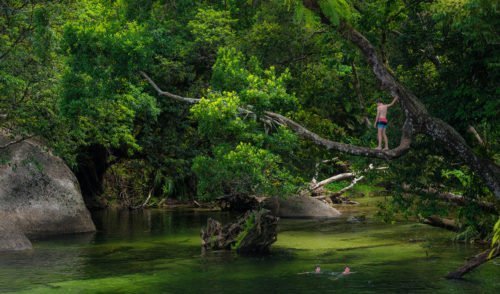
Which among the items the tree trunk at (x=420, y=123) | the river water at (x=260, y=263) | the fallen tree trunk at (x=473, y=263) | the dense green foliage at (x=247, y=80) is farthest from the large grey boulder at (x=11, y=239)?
the fallen tree trunk at (x=473, y=263)

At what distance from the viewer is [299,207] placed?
110 feet

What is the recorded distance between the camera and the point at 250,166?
22641mm

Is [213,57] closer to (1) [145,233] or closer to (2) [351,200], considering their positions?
(1) [145,233]

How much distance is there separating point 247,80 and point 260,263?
200 inches

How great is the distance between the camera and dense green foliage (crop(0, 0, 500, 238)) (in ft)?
53.7

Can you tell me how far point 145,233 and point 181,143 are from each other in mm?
5733

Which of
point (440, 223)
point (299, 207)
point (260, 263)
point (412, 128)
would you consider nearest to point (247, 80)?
point (260, 263)

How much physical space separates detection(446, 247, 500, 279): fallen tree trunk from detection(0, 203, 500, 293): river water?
0.87 feet

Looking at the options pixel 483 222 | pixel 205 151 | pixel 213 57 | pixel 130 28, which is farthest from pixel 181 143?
pixel 483 222

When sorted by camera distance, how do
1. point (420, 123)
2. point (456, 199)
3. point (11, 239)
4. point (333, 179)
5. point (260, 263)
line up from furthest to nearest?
1. point (333, 179)
2. point (11, 239)
3. point (260, 263)
4. point (456, 199)
5. point (420, 123)

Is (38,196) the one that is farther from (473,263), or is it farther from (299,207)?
(473,263)

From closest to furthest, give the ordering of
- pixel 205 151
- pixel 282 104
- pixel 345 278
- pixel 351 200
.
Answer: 1. pixel 345 278
2. pixel 282 104
3. pixel 205 151
4. pixel 351 200

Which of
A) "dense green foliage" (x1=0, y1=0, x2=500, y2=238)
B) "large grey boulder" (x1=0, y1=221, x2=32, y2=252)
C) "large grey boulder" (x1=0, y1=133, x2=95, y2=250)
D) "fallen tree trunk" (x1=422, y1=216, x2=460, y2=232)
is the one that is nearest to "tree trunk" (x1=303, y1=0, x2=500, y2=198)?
"dense green foliage" (x1=0, y1=0, x2=500, y2=238)

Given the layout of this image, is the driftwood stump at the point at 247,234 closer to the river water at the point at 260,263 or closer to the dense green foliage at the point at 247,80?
the river water at the point at 260,263
